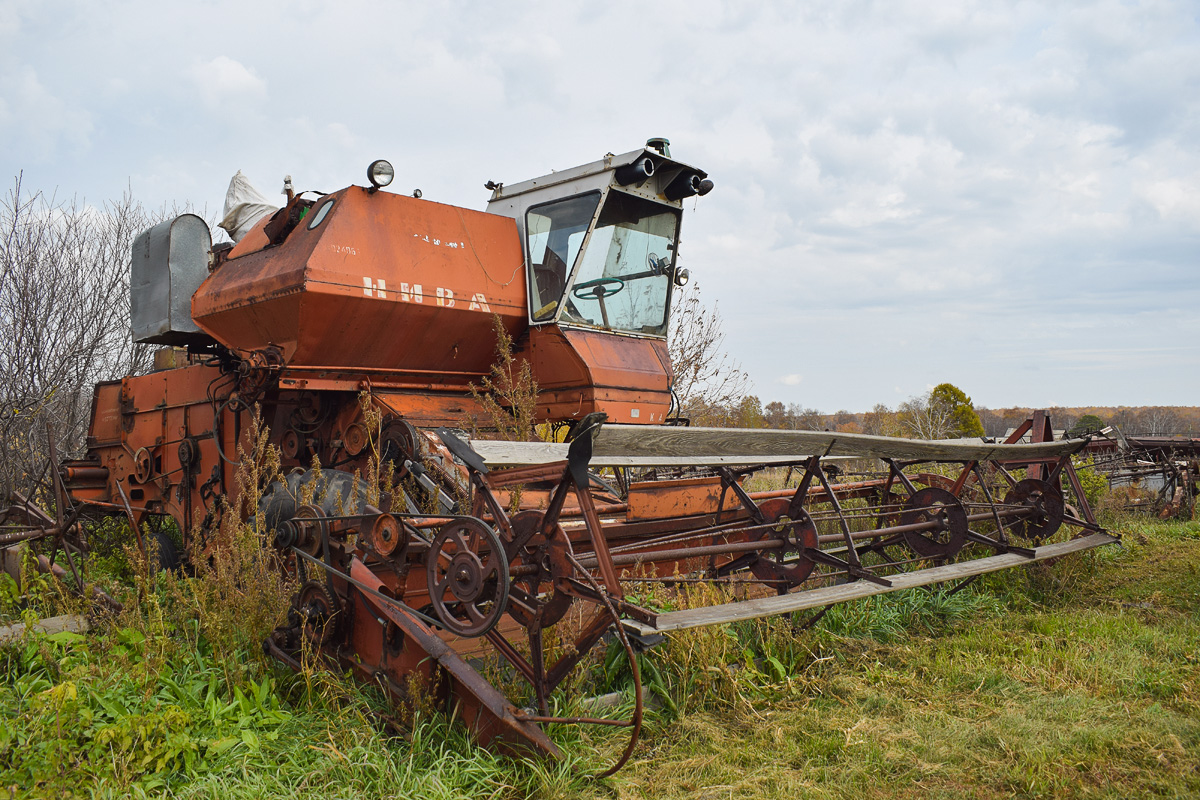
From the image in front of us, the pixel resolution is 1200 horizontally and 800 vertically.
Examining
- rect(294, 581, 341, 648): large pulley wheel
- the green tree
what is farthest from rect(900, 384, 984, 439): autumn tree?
rect(294, 581, 341, 648): large pulley wheel

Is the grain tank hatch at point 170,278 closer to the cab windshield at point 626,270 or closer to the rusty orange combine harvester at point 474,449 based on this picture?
the rusty orange combine harvester at point 474,449

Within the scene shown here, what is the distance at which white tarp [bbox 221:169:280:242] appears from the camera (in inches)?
269

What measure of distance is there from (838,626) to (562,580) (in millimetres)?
2372

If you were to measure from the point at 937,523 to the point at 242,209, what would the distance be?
593 centimetres

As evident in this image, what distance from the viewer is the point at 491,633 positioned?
10.4 ft

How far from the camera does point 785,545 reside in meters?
4.50

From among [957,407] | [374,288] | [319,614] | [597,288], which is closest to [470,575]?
[319,614]

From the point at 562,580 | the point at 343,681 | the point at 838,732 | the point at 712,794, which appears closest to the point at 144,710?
the point at 343,681

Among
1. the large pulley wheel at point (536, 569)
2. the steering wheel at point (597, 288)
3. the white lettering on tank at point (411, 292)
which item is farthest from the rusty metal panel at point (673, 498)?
the white lettering on tank at point (411, 292)

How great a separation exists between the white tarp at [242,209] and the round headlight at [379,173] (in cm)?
185

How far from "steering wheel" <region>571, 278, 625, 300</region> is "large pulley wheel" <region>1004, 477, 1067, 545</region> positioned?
3.18 meters

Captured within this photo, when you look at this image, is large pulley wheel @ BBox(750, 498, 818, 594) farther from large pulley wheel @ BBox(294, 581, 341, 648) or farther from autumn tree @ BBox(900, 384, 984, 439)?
autumn tree @ BBox(900, 384, 984, 439)

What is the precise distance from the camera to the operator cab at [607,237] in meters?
5.66

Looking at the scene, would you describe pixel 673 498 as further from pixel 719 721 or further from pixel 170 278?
pixel 170 278
